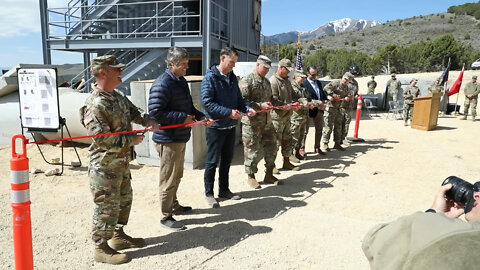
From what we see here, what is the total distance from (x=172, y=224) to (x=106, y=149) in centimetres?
130

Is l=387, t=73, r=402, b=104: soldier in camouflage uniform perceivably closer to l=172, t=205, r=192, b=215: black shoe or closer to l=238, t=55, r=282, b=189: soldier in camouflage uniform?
l=238, t=55, r=282, b=189: soldier in camouflage uniform

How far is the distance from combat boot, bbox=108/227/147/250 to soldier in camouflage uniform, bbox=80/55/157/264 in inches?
5.7

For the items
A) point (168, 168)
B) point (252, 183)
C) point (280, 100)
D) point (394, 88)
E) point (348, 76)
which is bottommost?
point (252, 183)

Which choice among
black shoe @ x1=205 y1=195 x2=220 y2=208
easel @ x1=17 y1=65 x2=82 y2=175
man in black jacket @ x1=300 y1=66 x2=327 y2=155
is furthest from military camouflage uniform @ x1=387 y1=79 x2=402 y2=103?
easel @ x1=17 y1=65 x2=82 y2=175

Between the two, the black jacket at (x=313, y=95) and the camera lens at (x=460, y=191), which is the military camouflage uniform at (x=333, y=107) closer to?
the black jacket at (x=313, y=95)

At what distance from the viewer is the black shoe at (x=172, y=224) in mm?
3789

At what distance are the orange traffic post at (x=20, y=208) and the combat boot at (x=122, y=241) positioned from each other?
3.16 ft

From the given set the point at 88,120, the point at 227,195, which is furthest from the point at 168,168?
the point at 227,195

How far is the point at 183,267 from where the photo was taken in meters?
3.05

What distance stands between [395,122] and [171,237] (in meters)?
11.9

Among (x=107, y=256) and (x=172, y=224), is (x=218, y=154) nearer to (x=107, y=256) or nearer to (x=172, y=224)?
(x=172, y=224)

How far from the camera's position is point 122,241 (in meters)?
3.32

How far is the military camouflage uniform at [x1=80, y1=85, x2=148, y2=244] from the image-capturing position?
2.86m

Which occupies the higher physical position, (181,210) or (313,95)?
(313,95)
